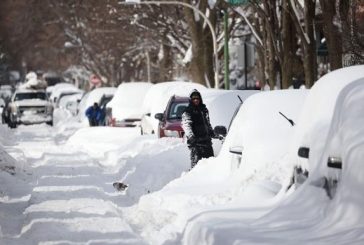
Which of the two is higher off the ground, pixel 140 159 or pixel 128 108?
pixel 128 108

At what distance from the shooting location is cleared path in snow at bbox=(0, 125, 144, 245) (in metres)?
11.1

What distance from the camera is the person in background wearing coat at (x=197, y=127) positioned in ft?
52.9

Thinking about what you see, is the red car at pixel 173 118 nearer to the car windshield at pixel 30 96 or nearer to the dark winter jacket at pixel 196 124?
the dark winter jacket at pixel 196 124

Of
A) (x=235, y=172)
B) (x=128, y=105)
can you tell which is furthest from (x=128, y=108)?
(x=235, y=172)

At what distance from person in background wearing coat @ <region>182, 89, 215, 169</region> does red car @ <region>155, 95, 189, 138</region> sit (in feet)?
15.0

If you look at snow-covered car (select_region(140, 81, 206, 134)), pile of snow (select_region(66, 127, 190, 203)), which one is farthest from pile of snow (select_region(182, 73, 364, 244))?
snow-covered car (select_region(140, 81, 206, 134))

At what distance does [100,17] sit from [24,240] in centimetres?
4282

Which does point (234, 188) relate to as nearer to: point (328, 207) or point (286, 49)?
point (328, 207)

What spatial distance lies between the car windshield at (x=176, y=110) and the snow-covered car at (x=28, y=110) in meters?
21.2

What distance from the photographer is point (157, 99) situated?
25906 millimetres

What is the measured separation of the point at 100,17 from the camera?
53.2 metres

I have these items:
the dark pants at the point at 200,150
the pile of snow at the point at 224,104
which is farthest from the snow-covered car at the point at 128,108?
the dark pants at the point at 200,150

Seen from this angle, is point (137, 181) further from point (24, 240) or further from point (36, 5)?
point (36, 5)

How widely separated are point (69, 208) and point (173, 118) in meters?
8.07
